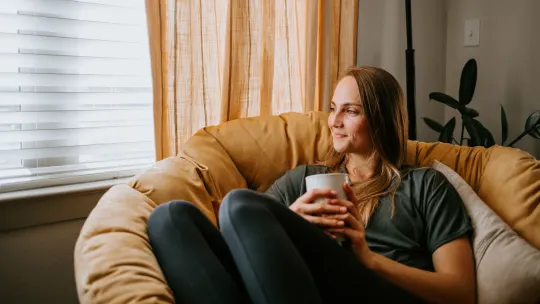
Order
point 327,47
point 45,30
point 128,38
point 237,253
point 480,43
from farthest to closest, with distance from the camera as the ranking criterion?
point 480,43 < point 327,47 < point 128,38 < point 45,30 < point 237,253

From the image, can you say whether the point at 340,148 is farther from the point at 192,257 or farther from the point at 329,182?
the point at 192,257

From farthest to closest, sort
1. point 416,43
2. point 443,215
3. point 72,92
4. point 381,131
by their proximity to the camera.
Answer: point 416,43
point 72,92
point 381,131
point 443,215

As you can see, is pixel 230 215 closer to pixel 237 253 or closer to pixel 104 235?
pixel 237 253

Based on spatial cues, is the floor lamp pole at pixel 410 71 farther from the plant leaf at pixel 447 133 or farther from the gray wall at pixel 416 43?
the gray wall at pixel 416 43

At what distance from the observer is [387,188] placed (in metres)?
1.52

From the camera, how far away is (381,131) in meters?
1.54

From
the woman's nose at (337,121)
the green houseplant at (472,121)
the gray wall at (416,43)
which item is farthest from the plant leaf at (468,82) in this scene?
the woman's nose at (337,121)

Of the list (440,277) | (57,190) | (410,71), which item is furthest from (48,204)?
(410,71)

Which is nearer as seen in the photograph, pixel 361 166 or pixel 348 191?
pixel 348 191

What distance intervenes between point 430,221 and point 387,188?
17 centimetres

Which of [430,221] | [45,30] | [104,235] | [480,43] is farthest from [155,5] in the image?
[480,43]

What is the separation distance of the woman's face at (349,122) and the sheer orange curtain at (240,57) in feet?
1.63

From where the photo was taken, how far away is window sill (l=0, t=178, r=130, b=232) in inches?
62.1

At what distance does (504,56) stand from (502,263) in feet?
4.50
